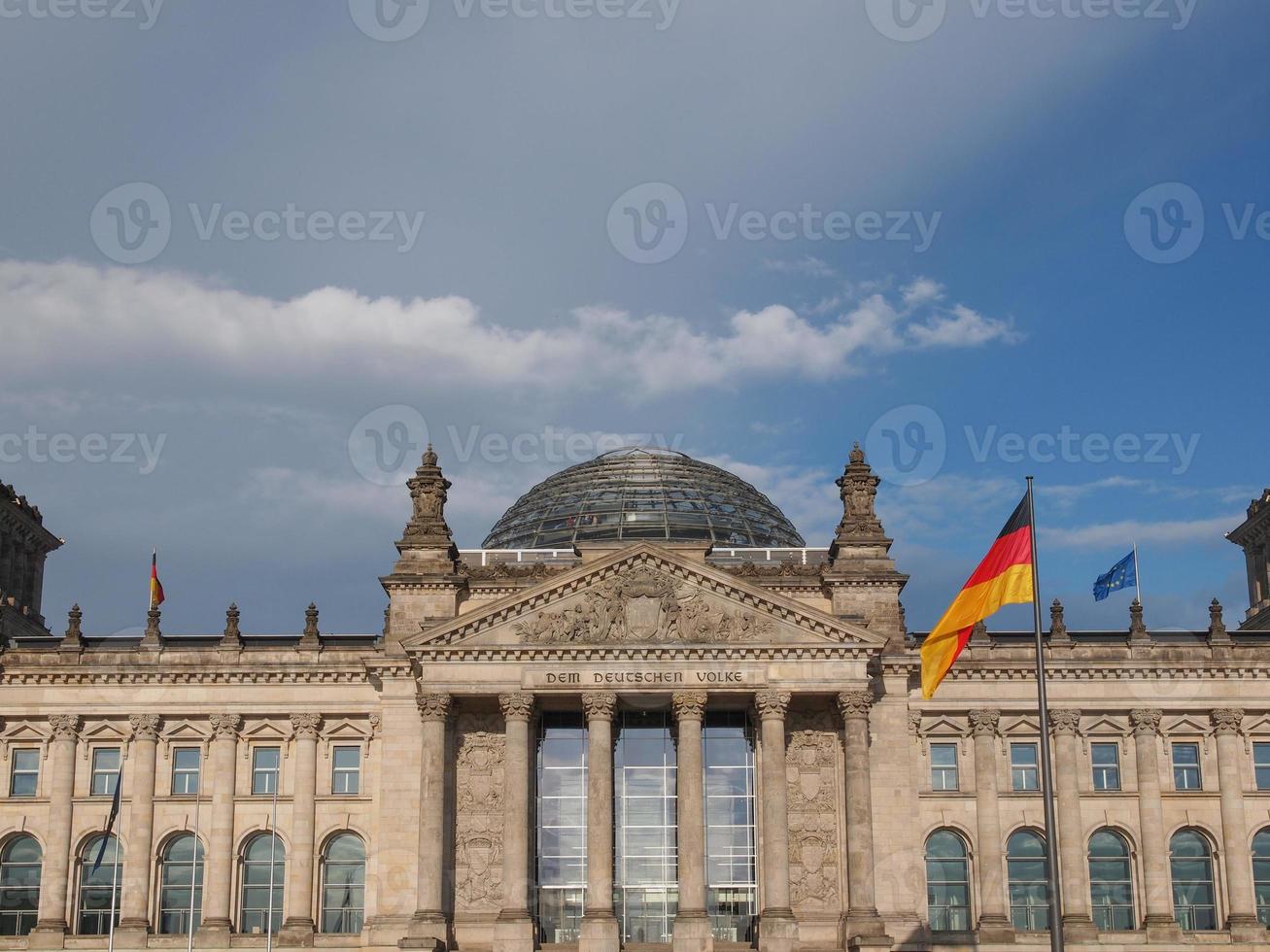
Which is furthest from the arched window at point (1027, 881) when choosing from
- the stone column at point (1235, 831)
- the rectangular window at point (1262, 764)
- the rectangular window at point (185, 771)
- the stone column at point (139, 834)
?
the stone column at point (139, 834)

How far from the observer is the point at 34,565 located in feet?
297

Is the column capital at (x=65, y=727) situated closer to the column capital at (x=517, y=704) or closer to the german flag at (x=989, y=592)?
the column capital at (x=517, y=704)

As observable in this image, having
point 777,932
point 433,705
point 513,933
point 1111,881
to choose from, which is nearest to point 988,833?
point 1111,881

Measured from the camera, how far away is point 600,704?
70062 mm

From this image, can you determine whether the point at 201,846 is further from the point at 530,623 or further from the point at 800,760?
the point at 800,760

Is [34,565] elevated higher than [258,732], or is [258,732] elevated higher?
[34,565]

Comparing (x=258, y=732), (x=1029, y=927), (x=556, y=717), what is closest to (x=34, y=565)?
(x=258, y=732)

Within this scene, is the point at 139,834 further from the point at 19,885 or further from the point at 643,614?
the point at 643,614

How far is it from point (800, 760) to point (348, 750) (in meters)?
21.5

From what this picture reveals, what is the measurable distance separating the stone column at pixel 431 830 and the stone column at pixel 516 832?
2588 millimetres

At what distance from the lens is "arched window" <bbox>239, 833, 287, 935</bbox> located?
243 feet

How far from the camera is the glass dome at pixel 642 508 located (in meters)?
83.9

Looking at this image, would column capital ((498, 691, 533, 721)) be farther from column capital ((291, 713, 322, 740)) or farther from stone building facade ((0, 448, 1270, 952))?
column capital ((291, 713, 322, 740))

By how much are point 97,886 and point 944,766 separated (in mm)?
40136
